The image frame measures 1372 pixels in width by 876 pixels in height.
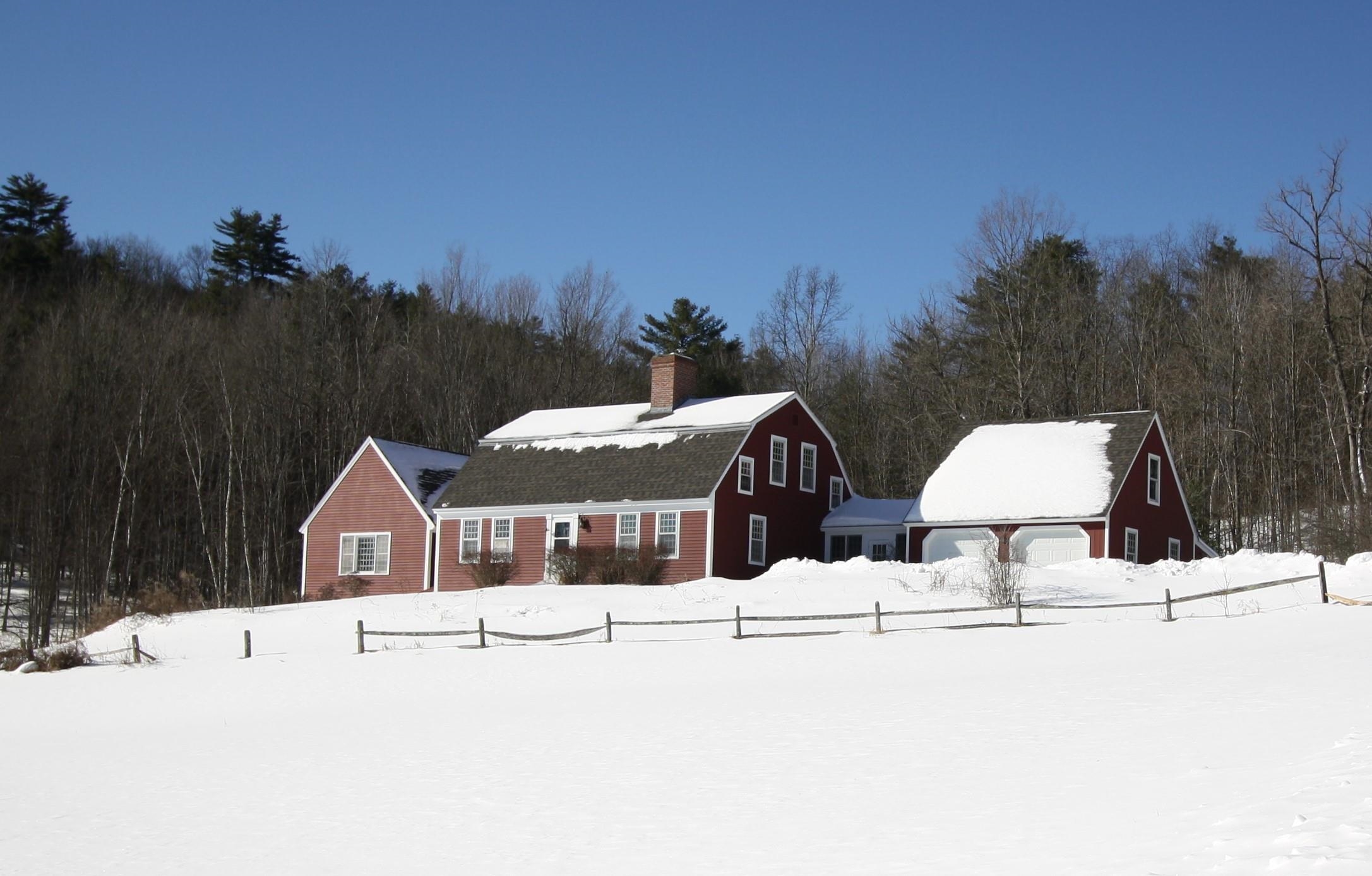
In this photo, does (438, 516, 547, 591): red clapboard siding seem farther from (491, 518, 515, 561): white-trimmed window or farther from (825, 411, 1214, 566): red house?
(825, 411, 1214, 566): red house

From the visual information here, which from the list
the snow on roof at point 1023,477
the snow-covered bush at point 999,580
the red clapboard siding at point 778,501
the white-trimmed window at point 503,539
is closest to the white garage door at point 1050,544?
the snow on roof at point 1023,477

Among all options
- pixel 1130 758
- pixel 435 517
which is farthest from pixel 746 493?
pixel 1130 758

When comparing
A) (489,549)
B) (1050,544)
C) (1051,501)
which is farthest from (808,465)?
(489,549)

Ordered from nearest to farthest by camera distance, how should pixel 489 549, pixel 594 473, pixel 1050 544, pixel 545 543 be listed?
1. pixel 1050 544
2. pixel 545 543
3. pixel 594 473
4. pixel 489 549

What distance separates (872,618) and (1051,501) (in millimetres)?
11708

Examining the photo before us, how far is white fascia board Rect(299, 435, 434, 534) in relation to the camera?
46.3 metres

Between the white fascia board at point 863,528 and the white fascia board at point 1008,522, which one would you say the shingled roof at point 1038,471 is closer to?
the white fascia board at point 1008,522

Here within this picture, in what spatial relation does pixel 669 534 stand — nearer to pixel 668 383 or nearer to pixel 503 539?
pixel 503 539

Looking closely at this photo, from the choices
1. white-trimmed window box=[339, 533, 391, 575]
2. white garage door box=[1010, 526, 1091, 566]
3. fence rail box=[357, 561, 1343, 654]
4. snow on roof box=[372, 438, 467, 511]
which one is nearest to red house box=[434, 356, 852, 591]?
snow on roof box=[372, 438, 467, 511]

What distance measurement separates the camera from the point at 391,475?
47.2 metres

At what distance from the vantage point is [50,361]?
2210 inches

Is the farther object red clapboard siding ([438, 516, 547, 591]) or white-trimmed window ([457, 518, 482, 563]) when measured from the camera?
white-trimmed window ([457, 518, 482, 563])

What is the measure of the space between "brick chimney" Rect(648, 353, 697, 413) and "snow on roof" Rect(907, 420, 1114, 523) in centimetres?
995

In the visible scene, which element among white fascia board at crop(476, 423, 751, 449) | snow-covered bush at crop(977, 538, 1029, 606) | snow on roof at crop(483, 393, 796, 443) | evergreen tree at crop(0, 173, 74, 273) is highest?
evergreen tree at crop(0, 173, 74, 273)
